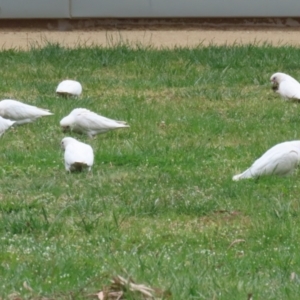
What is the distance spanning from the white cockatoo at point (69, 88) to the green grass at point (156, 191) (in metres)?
0.13

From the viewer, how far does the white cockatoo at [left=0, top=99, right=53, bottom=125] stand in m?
8.58

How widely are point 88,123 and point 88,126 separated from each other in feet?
0.09

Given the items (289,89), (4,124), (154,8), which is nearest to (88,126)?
(4,124)

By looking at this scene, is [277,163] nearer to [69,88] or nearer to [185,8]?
[69,88]

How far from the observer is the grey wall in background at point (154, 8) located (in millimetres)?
14641

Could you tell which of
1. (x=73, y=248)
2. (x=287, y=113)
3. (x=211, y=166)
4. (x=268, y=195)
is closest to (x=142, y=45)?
(x=287, y=113)

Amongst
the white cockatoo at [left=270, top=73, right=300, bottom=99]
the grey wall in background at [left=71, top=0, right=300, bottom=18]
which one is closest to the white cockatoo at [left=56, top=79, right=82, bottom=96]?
the white cockatoo at [left=270, top=73, right=300, bottom=99]

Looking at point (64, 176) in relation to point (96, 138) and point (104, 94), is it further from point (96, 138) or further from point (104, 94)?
point (104, 94)

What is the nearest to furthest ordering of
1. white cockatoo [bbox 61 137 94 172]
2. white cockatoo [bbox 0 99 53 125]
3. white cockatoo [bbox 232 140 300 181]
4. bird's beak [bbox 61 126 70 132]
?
white cockatoo [bbox 232 140 300 181] → white cockatoo [bbox 61 137 94 172] → bird's beak [bbox 61 126 70 132] → white cockatoo [bbox 0 99 53 125]

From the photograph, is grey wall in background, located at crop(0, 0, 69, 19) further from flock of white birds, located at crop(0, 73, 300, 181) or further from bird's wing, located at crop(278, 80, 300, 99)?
bird's wing, located at crop(278, 80, 300, 99)

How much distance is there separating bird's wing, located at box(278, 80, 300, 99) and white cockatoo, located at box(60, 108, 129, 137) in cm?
233

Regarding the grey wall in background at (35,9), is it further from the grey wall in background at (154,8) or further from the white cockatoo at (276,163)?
the white cockatoo at (276,163)

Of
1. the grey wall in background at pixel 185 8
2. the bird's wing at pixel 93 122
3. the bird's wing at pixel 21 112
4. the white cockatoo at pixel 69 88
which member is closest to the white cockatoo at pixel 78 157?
the bird's wing at pixel 93 122

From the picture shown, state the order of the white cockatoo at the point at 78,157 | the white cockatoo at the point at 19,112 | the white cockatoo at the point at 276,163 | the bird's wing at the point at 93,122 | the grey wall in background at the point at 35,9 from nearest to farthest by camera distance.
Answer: the white cockatoo at the point at 276,163, the white cockatoo at the point at 78,157, the bird's wing at the point at 93,122, the white cockatoo at the point at 19,112, the grey wall in background at the point at 35,9
